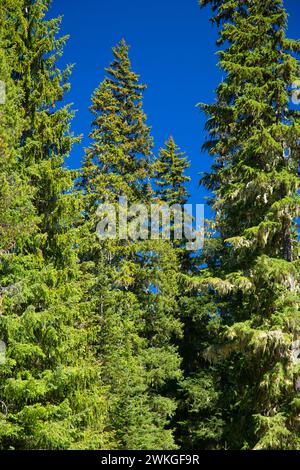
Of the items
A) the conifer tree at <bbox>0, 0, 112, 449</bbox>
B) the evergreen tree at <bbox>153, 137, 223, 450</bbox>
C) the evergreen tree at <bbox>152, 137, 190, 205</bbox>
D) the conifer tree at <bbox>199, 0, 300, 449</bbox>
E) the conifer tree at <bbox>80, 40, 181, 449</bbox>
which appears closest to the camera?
the conifer tree at <bbox>0, 0, 112, 449</bbox>

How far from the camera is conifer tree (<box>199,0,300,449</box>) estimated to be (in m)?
12.0

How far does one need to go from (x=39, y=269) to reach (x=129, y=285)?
1112 cm

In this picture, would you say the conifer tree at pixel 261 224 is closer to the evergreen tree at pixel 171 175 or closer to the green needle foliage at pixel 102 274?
the green needle foliage at pixel 102 274

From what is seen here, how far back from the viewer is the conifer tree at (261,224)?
1199cm

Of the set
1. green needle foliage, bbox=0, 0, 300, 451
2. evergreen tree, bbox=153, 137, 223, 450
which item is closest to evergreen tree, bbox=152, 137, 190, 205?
evergreen tree, bbox=153, 137, 223, 450

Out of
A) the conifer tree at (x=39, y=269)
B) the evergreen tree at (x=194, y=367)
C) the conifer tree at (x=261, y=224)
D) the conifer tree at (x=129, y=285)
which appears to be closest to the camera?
the conifer tree at (x=39, y=269)

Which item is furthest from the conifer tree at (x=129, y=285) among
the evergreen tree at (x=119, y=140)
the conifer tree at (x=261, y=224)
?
the conifer tree at (x=261, y=224)

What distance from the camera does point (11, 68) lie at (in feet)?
43.2

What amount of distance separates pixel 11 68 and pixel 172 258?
14.6m

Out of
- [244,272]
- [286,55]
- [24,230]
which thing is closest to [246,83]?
[286,55]

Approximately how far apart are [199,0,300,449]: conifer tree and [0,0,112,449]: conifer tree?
12.8 ft

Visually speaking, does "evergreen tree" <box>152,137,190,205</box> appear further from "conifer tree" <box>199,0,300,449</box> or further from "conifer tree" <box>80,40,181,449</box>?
"conifer tree" <box>199,0,300,449</box>

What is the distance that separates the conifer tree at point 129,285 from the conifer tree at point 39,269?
4.25 m

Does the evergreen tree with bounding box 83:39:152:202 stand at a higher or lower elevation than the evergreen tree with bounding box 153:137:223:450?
higher
